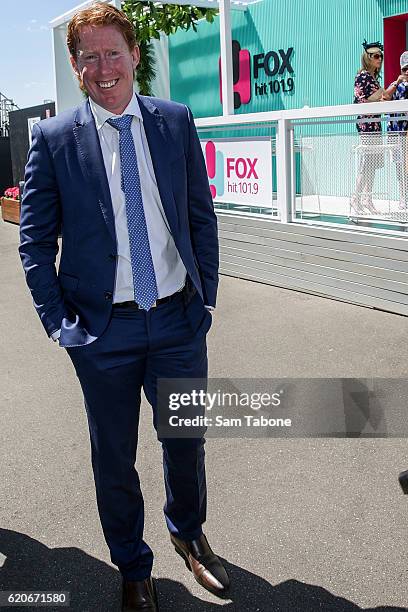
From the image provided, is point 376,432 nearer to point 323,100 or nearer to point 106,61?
point 106,61

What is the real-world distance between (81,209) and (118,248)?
19cm

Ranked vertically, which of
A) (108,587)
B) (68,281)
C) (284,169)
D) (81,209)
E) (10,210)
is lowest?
(108,587)

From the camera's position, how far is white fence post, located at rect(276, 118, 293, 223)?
325 inches

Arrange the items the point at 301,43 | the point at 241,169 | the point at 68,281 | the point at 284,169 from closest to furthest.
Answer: the point at 68,281
the point at 284,169
the point at 241,169
the point at 301,43

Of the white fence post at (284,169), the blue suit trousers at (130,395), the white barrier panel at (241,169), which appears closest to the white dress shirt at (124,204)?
the blue suit trousers at (130,395)

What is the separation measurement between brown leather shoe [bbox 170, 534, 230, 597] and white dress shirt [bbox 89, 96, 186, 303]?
1.09 metres

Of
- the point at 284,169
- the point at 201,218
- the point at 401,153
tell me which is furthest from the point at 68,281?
the point at 284,169

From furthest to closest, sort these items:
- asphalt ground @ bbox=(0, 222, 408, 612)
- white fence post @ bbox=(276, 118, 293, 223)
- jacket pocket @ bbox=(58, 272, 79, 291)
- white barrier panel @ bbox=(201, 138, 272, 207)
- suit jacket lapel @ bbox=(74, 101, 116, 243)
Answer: white barrier panel @ bbox=(201, 138, 272, 207)
white fence post @ bbox=(276, 118, 293, 223)
asphalt ground @ bbox=(0, 222, 408, 612)
jacket pocket @ bbox=(58, 272, 79, 291)
suit jacket lapel @ bbox=(74, 101, 116, 243)

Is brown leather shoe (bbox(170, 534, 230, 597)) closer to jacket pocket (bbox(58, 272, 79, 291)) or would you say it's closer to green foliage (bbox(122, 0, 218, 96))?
jacket pocket (bbox(58, 272, 79, 291))

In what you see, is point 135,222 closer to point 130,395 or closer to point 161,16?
point 130,395

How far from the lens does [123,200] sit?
2711 mm

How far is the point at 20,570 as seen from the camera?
10.4 feet

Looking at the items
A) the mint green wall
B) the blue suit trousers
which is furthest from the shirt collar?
the mint green wall

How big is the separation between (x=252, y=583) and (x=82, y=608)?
2.25 ft
